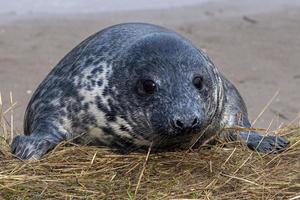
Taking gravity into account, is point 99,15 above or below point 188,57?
below

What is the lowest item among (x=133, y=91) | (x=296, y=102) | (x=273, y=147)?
(x=296, y=102)

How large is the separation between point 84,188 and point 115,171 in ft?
0.89

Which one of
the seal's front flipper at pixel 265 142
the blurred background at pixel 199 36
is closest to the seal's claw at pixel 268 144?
the seal's front flipper at pixel 265 142

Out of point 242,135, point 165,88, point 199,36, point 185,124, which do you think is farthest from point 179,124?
point 199,36

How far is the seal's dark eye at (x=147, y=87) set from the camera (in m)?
4.26

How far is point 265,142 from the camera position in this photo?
189 inches

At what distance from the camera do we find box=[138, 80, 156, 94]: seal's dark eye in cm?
426

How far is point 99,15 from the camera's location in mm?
12148

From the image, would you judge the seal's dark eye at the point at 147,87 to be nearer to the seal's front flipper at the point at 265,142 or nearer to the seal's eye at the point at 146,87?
the seal's eye at the point at 146,87

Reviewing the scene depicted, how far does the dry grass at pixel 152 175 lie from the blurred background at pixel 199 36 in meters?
2.64

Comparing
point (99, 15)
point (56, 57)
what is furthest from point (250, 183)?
point (99, 15)

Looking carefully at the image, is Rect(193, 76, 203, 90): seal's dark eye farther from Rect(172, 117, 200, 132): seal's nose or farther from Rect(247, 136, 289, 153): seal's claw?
Rect(247, 136, 289, 153): seal's claw

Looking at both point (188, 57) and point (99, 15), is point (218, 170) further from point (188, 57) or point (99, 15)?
point (99, 15)

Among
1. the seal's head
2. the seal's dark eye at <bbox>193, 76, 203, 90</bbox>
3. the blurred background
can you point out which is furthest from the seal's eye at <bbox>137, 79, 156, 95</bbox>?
the blurred background
